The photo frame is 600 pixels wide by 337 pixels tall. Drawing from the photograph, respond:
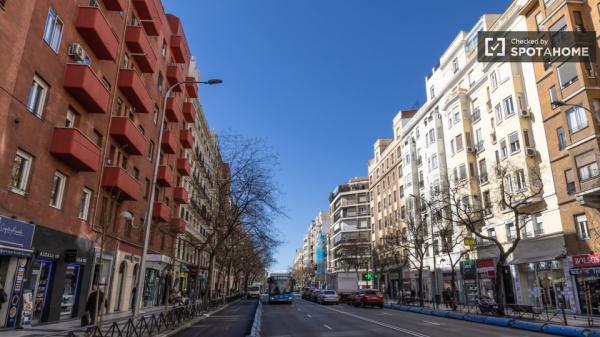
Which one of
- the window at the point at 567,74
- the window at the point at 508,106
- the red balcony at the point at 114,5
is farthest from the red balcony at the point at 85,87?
the window at the point at 508,106

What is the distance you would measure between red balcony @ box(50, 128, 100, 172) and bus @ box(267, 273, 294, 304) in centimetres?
3197

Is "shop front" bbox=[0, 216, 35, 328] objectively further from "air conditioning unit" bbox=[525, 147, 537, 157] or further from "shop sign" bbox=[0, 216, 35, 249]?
"air conditioning unit" bbox=[525, 147, 537, 157]

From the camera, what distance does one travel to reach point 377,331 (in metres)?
16.3

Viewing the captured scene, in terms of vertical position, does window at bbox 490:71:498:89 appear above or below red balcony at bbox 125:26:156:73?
above

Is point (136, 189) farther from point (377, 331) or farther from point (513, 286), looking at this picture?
point (513, 286)

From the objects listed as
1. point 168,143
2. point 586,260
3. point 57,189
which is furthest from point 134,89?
point 586,260

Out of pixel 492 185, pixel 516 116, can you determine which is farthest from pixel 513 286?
pixel 516 116

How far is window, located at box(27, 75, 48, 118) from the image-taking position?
16.0 m

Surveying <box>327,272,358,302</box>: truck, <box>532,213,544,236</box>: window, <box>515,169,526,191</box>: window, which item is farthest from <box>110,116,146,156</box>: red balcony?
<box>327,272,358,302</box>: truck

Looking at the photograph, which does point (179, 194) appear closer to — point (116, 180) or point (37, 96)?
point (116, 180)

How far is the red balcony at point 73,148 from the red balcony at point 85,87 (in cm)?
201

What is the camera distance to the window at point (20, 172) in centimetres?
1521

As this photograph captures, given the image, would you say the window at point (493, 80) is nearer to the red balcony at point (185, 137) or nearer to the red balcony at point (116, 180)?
the red balcony at point (185, 137)

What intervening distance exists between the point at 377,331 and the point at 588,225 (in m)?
17.5
